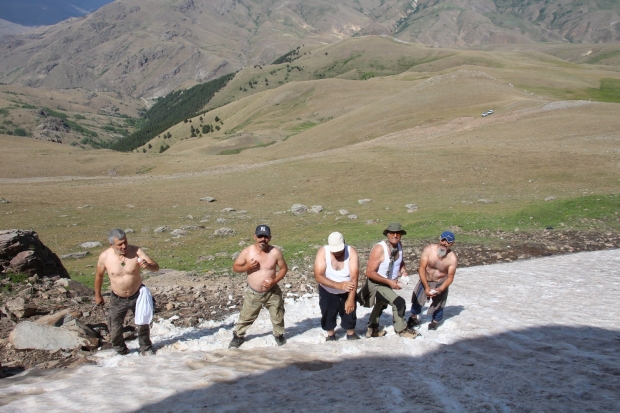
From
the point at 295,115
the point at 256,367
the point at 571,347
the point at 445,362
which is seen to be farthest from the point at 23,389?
the point at 295,115

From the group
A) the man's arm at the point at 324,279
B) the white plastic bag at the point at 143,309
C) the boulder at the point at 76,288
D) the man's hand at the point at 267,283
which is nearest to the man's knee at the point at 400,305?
the man's arm at the point at 324,279

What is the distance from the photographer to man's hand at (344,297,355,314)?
27.9 ft

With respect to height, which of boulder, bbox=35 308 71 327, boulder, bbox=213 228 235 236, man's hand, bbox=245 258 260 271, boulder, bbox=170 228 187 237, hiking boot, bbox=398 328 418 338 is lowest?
hiking boot, bbox=398 328 418 338

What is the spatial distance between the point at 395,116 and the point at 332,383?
200 ft

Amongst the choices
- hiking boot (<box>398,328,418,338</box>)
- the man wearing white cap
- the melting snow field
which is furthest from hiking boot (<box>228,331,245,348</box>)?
hiking boot (<box>398,328,418,338</box>)

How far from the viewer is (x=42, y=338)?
8.70m

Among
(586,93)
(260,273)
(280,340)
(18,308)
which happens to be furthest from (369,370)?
(586,93)

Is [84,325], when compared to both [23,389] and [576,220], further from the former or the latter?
[576,220]

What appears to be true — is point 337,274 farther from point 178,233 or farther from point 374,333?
point 178,233

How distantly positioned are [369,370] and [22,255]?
9.99m

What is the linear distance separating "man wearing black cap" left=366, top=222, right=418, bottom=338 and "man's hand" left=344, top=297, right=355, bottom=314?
0.59m

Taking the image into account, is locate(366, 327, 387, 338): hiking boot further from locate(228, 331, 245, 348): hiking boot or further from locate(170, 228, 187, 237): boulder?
locate(170, 228, 187, 237): boulder

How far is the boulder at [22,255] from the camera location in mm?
11898

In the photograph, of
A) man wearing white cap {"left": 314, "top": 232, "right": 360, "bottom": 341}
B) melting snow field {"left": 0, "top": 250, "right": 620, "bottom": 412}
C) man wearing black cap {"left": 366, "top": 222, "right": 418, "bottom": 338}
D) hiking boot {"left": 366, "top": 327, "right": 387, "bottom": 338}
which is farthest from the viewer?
hiking boot {"left": 366, "top": 327, "right": 387, "bottom": 338}
